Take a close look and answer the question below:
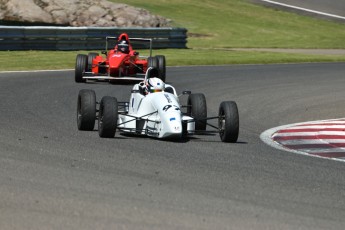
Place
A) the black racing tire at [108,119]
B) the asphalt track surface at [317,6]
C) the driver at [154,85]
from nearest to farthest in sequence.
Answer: the black racing tire at [108,119], the driver at [154,85], the asphalt track surface at [317,6]

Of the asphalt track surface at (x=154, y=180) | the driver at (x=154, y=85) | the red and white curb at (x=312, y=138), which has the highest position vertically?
the driver at (x=154, y=85)

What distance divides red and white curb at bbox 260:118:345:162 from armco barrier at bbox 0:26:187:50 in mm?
15203

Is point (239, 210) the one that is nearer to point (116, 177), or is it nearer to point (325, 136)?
point (116, 177)

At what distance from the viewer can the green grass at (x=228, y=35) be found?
28.4 m

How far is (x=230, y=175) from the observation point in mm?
9758

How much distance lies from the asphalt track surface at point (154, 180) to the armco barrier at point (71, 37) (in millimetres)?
12416

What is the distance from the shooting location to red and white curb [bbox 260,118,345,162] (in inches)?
477

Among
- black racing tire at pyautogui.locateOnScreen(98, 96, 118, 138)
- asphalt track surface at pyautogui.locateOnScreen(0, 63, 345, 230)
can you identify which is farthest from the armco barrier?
black racing tire at pyautogui.locateOnScreen(98, 96, 118, 138)

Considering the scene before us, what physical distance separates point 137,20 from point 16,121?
24.3m

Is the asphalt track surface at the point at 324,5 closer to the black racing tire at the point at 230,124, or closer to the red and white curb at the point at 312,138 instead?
the red and white curb at the point at 312,138

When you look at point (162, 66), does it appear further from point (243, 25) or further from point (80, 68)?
point (243, 25)

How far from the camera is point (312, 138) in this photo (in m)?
13.3

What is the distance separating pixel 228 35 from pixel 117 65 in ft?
59.1

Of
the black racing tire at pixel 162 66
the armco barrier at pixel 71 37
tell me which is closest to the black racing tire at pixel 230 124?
the black racing tire at pixel 162 66
